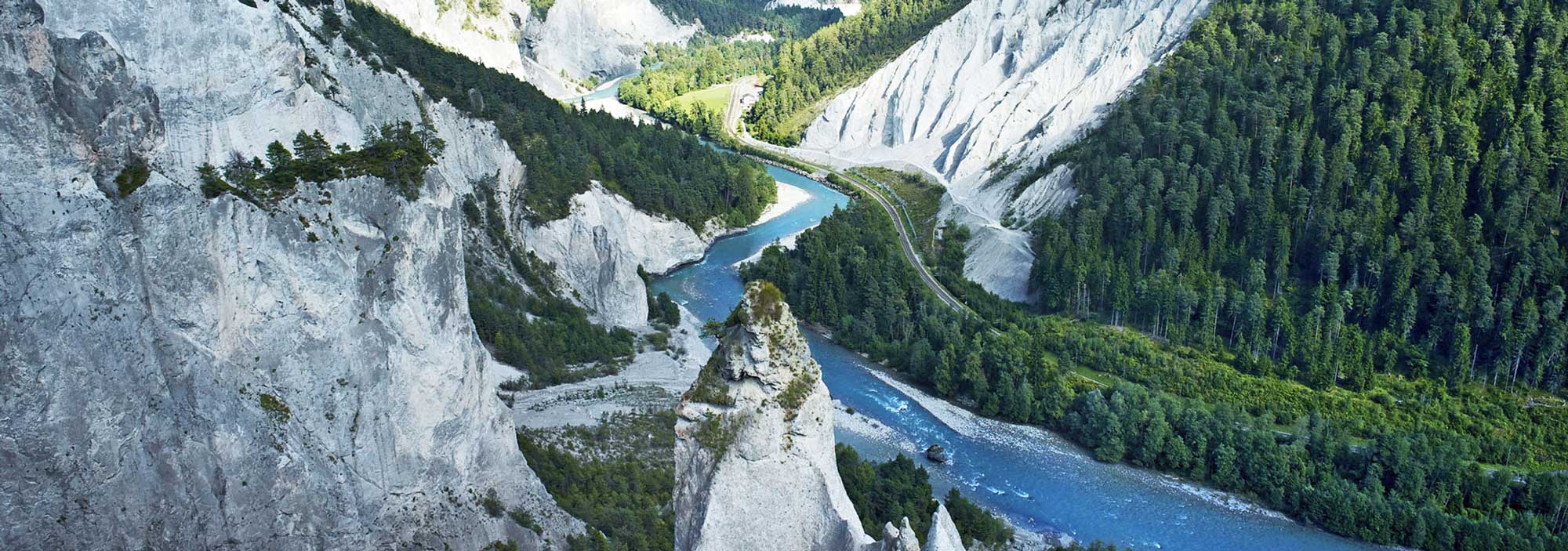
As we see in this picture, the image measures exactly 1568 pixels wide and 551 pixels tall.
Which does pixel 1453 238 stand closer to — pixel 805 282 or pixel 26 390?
pixel 805 282

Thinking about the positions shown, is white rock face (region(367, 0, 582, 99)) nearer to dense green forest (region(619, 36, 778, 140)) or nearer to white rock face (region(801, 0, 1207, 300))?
dense green forest (region(619, 36, 778, 140))

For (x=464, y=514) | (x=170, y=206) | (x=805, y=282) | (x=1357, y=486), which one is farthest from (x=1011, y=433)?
(x=170, y=206)

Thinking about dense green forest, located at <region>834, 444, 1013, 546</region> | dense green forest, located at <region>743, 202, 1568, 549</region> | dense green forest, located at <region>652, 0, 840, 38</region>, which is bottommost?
dense green forest, located at <region>834, 444, 1013, 546</region>

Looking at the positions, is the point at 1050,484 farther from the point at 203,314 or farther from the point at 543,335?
the point at 203,314

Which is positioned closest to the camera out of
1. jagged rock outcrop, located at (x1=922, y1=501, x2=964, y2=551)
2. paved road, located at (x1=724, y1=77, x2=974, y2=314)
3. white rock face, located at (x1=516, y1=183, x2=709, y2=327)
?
jagged rock outcrop, located at (x1=922, y1=501, x2=964, y2=551)

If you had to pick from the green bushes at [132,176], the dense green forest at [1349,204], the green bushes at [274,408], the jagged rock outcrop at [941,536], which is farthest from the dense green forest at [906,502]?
the green bushes at [132,176]

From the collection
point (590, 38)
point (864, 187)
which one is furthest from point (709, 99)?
point (864, 187)

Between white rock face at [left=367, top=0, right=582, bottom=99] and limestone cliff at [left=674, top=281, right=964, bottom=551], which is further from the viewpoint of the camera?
white rock face at [left=367, top=0, right=582, bottom=99]

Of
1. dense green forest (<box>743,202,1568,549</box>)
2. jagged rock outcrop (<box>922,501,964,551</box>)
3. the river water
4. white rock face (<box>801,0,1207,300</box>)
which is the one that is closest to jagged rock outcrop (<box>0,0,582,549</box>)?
jagged rock outcrop (<box>922,501,964,551</box>)
